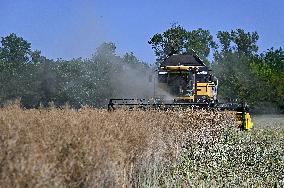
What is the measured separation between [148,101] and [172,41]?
133ft

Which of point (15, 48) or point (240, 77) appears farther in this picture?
point (15, 48)

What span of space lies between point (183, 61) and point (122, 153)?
54.5 feet

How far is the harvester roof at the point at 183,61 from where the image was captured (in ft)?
70.0

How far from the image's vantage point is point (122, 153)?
17.1 feet

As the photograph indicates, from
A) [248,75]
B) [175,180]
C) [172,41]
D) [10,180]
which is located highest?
[172,41]

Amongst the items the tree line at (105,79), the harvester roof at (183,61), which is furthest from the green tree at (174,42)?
the harvester roof at (183,61)

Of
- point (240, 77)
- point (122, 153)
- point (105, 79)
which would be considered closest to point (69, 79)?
point (105, 79)

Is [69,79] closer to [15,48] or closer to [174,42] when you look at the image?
[174,42]

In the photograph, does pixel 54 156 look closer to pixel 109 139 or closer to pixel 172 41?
pixel 109 139

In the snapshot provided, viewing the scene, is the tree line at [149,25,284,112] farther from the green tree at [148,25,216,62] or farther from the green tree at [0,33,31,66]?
the green tree at [0,33,31,66]

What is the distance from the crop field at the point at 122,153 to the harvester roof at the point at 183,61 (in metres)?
9.28

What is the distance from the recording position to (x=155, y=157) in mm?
6871

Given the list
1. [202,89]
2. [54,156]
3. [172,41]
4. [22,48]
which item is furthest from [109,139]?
[22,48]

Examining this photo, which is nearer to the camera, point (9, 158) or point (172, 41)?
point (9, 158)
